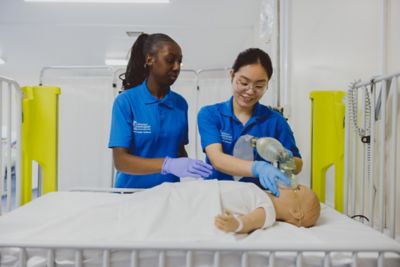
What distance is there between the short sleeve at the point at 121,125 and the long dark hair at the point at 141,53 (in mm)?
138

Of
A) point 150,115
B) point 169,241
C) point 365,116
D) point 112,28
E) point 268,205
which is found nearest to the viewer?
point 169,241

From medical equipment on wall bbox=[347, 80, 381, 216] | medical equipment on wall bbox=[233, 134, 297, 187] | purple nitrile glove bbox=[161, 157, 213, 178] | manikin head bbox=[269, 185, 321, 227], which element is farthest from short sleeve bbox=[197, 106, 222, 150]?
medical equipment on wall bbox=[347, 80, 381, 216]

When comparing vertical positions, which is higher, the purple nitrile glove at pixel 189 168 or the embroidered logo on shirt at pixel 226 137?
the embroidered logo on shirt at pixel 226 137

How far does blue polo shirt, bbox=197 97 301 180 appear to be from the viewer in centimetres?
145

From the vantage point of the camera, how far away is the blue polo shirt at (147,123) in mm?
1495

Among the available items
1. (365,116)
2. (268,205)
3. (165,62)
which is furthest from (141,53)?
(365,116)

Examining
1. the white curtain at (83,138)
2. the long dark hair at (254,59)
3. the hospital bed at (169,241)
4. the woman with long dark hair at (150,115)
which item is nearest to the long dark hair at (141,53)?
the woman with long dark hair at (150,115)

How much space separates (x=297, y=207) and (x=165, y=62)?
2.75 feet

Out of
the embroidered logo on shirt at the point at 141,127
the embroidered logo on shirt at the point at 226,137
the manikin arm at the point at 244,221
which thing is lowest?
the manikin arm at the point at 244,221

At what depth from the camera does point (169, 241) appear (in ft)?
2.83

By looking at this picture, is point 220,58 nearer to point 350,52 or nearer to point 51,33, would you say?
point 51,33

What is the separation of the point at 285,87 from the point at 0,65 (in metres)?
6.05

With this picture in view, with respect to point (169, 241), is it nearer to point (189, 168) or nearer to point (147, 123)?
point (189, 168)

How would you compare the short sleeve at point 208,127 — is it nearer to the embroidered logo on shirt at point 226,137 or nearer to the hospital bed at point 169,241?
the embroidered logo on shirt at point 226,137
